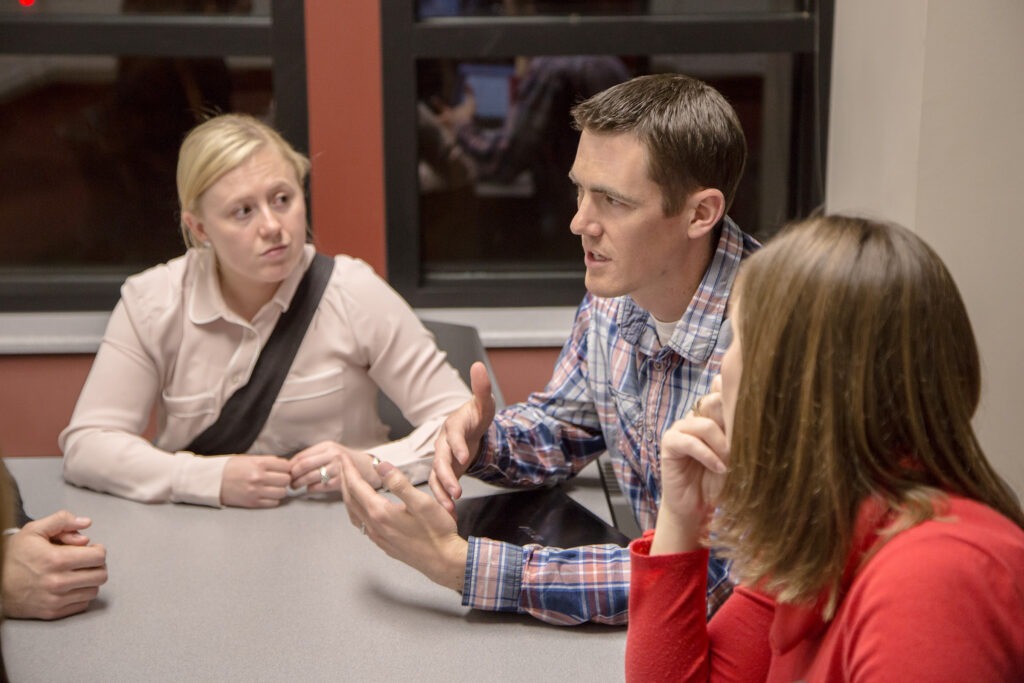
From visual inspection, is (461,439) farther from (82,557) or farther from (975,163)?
(975,163)

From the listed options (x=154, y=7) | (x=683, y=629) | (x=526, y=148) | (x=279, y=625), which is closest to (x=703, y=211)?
(x=683, y=629)

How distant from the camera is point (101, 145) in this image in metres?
3.31

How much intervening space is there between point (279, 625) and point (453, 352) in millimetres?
1160

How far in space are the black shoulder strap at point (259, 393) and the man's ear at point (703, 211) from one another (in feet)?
2.59

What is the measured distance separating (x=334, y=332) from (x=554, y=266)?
4.56 ft

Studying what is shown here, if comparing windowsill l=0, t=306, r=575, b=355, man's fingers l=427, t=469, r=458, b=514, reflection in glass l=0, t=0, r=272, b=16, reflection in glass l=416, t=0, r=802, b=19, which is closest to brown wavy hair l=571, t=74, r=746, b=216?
man's fingers l=427, t=469, r=458, b=514

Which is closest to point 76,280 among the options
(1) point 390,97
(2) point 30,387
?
(2) point 30,387

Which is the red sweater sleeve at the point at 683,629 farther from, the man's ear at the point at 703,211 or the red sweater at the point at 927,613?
the man's ear at the point at 703,211

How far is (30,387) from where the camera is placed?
9.43 ft

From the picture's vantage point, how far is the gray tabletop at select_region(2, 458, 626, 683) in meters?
1.21

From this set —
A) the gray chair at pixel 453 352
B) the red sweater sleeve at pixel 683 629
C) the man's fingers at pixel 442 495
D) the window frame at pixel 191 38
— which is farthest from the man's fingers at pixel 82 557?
the window frame at pixel 191 38

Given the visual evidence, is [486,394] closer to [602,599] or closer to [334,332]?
[602,599]

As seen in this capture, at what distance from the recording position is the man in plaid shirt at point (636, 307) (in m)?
1.38

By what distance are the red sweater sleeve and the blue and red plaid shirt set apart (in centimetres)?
16
